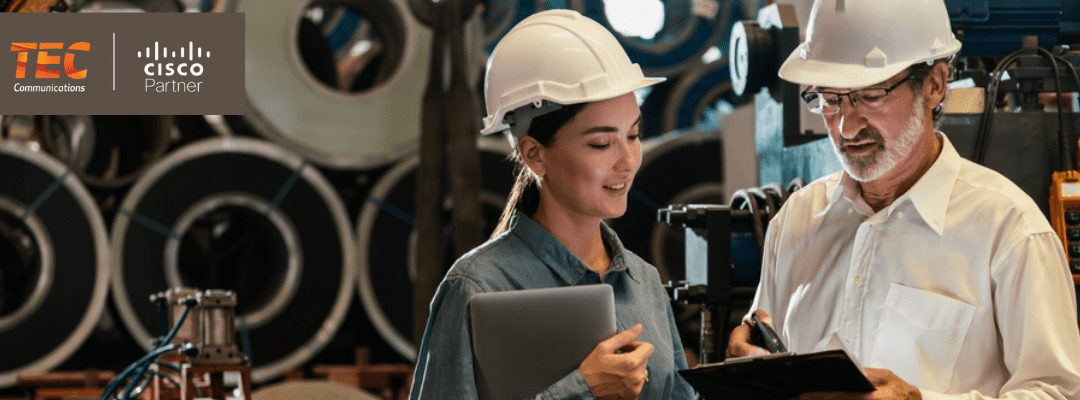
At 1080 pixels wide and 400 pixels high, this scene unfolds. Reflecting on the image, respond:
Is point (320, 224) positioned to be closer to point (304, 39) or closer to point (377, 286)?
point (377, 286)

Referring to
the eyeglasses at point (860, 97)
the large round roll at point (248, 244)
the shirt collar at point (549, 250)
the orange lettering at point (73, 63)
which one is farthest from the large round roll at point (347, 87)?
the shirt collar at point (549, 250)

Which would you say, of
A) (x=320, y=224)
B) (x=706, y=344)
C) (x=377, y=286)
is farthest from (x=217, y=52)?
(x=706, y=344)

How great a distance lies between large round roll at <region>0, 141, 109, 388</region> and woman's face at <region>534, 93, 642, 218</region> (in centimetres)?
432

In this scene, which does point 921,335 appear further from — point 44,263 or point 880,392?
point 44,263

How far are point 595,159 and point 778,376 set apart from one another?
0.41m

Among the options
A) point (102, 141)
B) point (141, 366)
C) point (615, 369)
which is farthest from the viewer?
point (102, 141)

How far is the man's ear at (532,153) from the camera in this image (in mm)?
1540

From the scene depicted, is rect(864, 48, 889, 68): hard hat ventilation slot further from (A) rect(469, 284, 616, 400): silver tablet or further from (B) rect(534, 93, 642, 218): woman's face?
(A) rect(469, 284, 616, 400): silver tablet

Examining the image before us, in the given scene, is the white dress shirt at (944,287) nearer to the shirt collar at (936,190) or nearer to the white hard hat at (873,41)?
the shirt collar at (936,190)

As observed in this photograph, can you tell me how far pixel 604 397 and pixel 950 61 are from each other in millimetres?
1001

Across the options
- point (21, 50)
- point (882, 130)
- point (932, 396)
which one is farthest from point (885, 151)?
point (21, 50)

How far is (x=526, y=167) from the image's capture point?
1.60 meters

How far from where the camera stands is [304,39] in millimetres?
5367

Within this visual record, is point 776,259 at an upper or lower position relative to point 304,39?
lower
